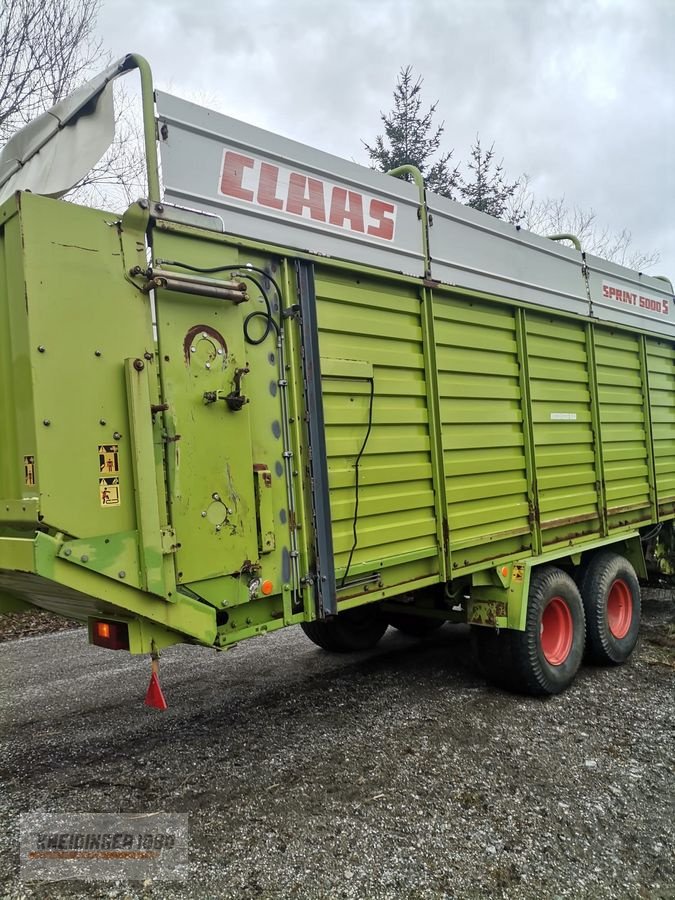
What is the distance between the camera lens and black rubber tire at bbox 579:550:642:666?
5.13 metres

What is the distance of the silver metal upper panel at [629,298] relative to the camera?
5734 mm

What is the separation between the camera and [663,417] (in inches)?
262

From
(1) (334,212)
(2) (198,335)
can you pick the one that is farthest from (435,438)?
(2) (198,335)

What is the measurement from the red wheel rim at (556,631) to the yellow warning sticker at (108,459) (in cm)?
337

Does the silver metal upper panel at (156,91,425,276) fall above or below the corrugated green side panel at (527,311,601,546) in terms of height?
above

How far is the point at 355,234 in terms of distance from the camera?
363cm

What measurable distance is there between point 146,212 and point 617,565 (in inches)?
181

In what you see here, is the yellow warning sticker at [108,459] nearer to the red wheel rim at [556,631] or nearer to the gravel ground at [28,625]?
the red wheel rim at [556,631]

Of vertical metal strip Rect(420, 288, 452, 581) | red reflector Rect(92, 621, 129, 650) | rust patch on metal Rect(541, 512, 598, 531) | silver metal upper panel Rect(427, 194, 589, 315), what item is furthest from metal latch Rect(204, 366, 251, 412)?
rust patch on metal Rect(541, 512, 598, 531)

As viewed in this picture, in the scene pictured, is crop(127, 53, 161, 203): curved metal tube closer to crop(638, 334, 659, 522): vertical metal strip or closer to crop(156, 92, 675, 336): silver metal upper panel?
crop(156, 92, 675, 336): silver metal upper panel

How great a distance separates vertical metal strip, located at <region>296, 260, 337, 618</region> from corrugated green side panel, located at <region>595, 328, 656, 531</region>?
3229 millimetres

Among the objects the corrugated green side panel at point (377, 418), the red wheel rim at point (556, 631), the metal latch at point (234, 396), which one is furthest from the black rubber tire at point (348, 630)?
the metal latch at point (234, 396)

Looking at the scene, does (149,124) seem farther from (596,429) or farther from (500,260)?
(596,429)

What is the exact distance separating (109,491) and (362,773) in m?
2.07
